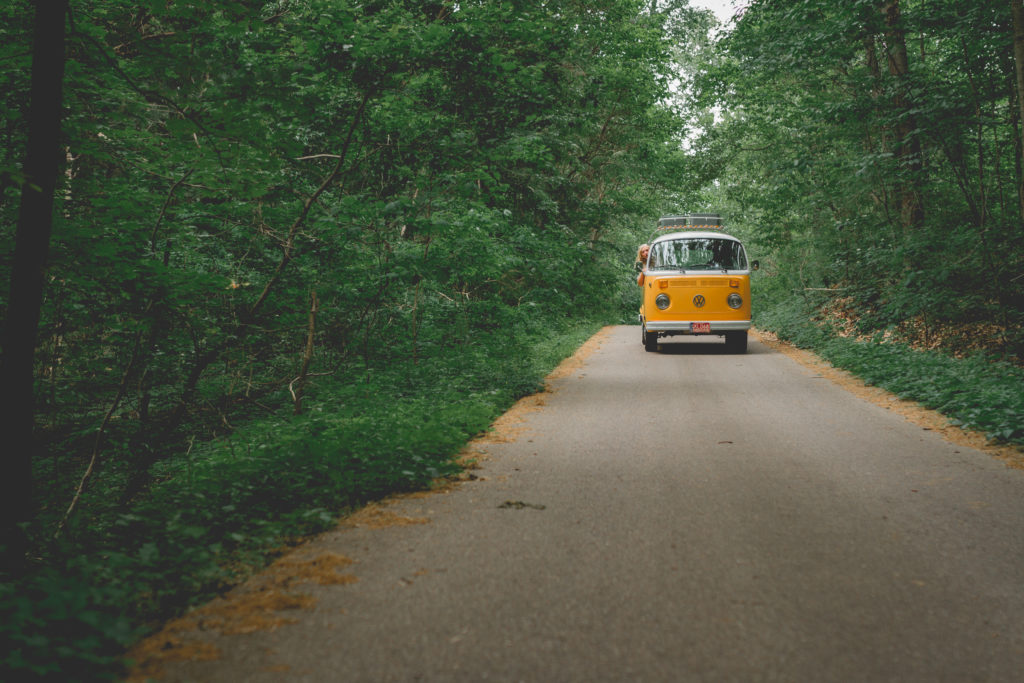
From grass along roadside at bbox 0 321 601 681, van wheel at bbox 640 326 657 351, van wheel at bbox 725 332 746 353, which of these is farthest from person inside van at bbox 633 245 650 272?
grass along roadside at bbox 0 321 601 681

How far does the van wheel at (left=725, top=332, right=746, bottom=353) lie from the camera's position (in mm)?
17219

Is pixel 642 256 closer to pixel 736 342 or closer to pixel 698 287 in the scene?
pixel 736 342

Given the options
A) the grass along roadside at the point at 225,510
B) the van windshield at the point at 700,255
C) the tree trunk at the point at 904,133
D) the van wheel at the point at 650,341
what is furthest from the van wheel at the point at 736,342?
the grass along roadside at the point at 225,510

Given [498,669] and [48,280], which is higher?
[48,280]

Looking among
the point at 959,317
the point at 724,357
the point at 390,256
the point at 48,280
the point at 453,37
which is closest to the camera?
the point at 48,280

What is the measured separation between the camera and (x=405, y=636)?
3246 millimetres

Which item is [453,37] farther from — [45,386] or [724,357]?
[724,357]

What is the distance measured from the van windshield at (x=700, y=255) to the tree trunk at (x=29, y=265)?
46.0 ft

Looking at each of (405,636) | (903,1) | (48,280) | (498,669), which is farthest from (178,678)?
(903,1)

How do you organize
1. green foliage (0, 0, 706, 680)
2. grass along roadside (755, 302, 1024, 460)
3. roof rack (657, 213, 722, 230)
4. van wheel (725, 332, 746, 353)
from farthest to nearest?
roof rack (657, 213, 722, 230)
van wheel (725, 332, 746, 353)
grass along roadside (755, 302, 1024, 460)
green foliage (0, 0, 706, 680)

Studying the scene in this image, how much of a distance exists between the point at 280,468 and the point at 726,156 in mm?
26778

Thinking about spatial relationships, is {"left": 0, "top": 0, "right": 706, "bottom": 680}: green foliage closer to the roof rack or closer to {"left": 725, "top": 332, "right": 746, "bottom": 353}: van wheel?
{"left": 725, "top": 332, "right": 746, "bottom": 353}: van wheel

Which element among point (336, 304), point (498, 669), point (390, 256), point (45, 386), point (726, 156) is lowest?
point (498, 669)

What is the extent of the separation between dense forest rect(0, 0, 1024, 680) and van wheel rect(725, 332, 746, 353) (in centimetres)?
271
